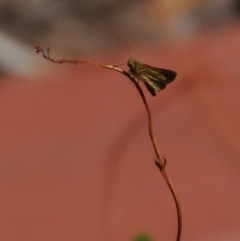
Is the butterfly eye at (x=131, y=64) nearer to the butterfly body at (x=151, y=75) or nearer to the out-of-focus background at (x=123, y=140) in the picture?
the butterfly body at (x=151, y=75)

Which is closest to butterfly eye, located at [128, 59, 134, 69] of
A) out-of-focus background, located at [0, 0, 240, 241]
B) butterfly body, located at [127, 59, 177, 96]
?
butterfly body, located at [127, 59, 177, 96]

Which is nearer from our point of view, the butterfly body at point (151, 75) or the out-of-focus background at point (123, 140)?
the butterfly body at point (151, 75)

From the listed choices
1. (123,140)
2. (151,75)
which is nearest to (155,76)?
(151,75)

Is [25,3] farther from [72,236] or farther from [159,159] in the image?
[159,159]

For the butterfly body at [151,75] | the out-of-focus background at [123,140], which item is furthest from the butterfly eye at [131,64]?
the out-of-focus background at [123,140]

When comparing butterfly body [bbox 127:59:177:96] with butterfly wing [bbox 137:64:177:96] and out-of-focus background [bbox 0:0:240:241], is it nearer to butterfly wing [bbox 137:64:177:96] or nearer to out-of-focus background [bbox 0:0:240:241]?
butterfly wing [bbox 137:64:177:96]

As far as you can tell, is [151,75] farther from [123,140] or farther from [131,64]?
[123,140]
